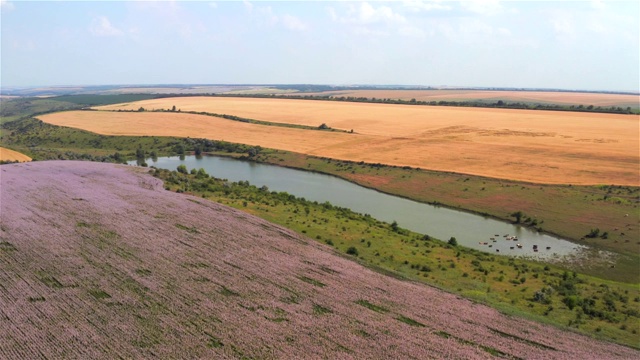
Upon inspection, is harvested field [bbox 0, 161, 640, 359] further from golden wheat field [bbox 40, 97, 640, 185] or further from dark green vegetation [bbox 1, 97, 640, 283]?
golden wheat field [bbox 40, 97, 640, 185]

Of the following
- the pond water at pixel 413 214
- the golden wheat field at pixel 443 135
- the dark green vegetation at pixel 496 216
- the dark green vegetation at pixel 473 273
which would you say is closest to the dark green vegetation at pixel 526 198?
the dark green vegetation at pixel 496 216

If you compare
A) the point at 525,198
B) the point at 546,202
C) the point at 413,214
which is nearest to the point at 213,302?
the point at 413,214

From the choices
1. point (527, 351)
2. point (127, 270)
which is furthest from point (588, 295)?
point (127, 270)

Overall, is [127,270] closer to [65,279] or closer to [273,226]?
[65,279]

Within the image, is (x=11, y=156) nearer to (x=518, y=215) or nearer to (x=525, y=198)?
(x=518, y=215)

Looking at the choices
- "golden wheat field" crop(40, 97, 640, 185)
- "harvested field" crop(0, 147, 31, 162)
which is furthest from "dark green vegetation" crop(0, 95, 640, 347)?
→ "golden wheat field" crop(40, 97, 640, 185)
